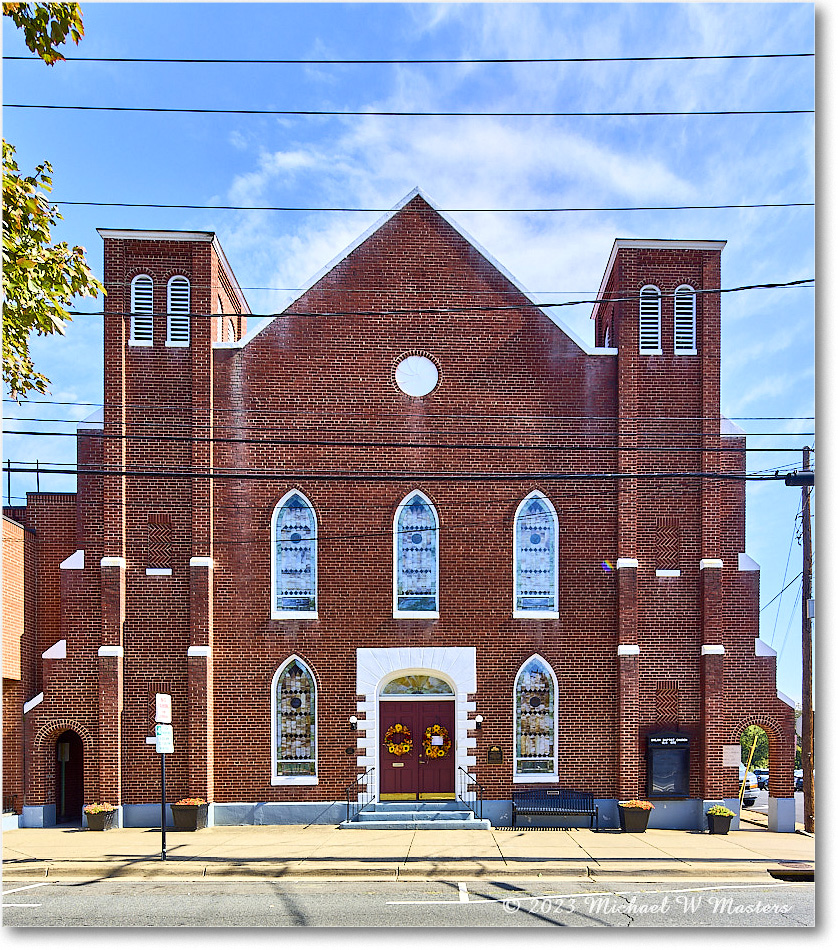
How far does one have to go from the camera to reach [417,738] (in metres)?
17.8

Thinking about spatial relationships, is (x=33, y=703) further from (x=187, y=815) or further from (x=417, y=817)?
(x=417, y=817)

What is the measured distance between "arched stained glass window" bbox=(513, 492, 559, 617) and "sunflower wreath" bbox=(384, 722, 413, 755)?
3241 mm

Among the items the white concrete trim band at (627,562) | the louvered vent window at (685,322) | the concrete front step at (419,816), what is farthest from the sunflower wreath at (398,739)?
the louvered vent window at (685,322)

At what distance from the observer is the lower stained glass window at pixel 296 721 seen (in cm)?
1750

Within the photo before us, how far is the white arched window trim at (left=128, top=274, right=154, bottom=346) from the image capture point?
A: 18031 mm

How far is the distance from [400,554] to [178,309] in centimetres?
650

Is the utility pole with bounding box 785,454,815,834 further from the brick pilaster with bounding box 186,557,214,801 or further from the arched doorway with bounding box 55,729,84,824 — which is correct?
the arched doorway with bounding box 55,729,84,824

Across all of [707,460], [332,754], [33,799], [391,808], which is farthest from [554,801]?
[33,799]

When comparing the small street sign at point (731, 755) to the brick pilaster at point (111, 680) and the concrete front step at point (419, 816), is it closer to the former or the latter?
the concrete front step at point (419, 816)

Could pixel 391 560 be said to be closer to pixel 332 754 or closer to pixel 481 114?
pixel 332 754

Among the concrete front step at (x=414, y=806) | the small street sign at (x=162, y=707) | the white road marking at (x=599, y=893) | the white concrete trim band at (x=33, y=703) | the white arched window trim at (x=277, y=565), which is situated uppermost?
the white arched window trim at (x=277, y=565)

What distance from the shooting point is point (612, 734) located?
57.7ft

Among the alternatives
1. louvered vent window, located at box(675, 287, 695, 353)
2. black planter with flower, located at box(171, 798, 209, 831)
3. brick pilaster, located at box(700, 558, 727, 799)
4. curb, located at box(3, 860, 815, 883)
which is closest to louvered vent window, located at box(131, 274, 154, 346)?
black planter with flower, located at box(171, 798, 209, 831)

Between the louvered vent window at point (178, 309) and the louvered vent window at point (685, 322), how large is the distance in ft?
31.8
